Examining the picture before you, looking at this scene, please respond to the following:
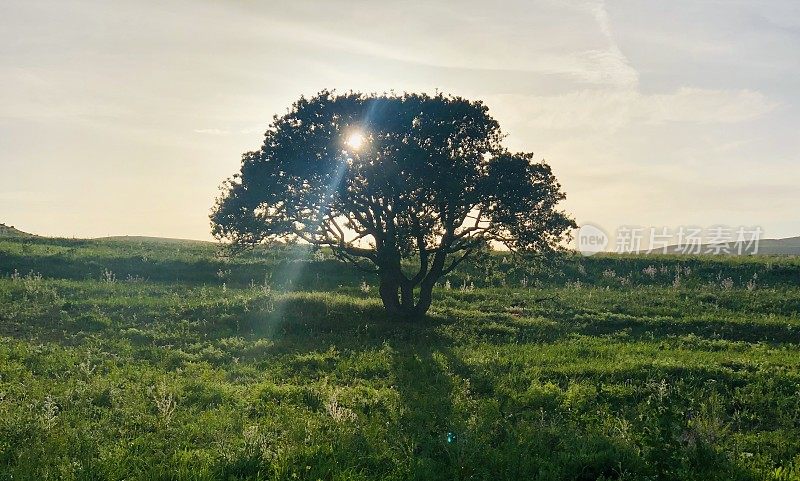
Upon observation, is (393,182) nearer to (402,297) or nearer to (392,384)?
(402,297)

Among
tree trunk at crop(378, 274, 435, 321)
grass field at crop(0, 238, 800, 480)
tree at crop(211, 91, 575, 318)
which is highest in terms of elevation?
tree at crop(211, 91, 575, 318)

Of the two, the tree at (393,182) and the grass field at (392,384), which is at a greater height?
the tree at (393,182)

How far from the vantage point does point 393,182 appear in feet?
72.4

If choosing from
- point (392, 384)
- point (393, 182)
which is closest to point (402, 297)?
point (393, 182)

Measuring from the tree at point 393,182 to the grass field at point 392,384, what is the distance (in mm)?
3458

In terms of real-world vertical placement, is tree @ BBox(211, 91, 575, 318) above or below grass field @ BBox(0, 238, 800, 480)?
above

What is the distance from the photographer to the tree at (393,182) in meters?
22.3

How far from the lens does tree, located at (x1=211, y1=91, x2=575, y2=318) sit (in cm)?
2230

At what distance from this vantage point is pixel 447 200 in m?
21.9

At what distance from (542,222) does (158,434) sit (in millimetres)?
17032

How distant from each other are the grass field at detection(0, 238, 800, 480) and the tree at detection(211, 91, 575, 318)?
3.46 metres

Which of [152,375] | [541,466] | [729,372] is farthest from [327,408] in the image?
[729,372]

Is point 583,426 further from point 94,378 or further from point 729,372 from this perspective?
point 94,378

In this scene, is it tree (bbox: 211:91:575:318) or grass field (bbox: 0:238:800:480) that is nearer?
grass field (bbox: 0:238:800:480)
